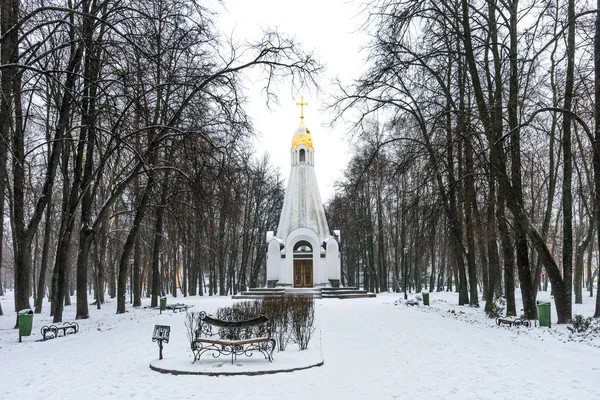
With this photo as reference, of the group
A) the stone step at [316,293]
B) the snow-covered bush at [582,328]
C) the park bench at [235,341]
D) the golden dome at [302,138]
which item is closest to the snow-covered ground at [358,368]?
the snow-covered bush at [582,328]

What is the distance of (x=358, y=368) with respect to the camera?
8.27m

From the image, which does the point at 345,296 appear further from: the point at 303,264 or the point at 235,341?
the point at 235,341

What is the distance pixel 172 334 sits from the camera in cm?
1273

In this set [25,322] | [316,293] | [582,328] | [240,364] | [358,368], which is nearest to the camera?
[358,368]

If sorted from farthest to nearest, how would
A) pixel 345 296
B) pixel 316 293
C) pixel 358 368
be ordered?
pixel 316 293 → pixel 345 296 → pixel 358 368

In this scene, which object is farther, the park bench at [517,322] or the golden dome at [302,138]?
the golden dome at [302,138]

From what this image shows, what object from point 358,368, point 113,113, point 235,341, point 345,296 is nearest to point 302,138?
point 345,296

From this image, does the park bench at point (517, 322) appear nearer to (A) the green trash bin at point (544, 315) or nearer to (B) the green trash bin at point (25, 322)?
(A) the green trash bin at point (544, 315)

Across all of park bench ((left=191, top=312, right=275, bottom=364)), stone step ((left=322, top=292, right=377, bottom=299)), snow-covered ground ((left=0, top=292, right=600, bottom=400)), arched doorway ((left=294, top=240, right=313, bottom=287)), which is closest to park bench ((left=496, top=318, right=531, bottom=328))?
snow-covered ground ((left=0, top=292, right=600, bottom=400))

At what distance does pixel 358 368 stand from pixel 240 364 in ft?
6.73

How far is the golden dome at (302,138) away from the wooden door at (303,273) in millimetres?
9241

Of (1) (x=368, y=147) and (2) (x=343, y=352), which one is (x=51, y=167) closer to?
(2) (x=343, y=352)

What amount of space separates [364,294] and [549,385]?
1024 inches

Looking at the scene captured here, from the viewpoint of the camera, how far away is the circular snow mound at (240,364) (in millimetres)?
7867
